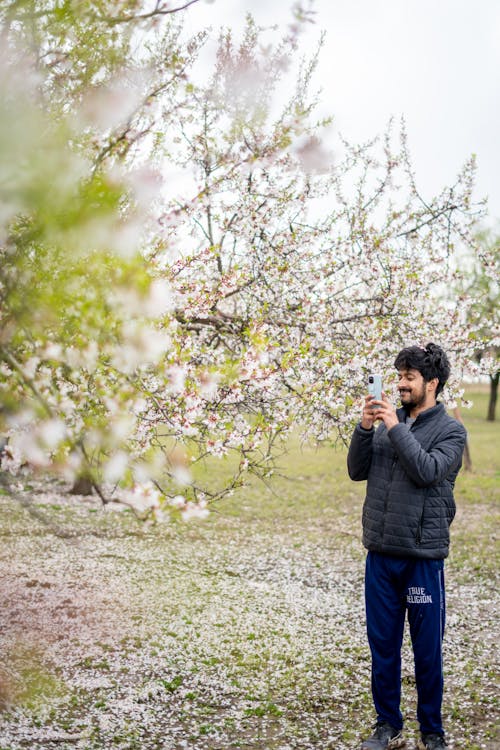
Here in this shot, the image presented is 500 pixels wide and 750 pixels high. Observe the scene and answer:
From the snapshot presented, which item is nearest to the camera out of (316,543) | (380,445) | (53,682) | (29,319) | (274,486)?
(29,319)

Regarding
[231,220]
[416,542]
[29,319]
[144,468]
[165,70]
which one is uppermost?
[165,70]

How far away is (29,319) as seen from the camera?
263cm

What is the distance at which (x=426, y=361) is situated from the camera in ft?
12.6

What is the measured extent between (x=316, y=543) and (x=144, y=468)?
7.91m

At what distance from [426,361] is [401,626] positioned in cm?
146

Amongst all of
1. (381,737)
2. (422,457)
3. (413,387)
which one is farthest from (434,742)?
(413,387)

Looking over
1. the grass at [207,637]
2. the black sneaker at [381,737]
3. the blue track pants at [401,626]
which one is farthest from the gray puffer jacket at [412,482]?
the black sneaker at [381,737]

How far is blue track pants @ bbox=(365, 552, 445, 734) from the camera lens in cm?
372

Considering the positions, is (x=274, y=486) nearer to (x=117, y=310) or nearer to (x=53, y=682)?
(x=53, y=682)

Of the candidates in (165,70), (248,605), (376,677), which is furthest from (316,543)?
(165,70)

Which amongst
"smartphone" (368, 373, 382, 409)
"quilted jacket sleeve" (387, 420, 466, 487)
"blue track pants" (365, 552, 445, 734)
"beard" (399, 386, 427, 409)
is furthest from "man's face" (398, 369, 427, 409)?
"blue track pants" (365, 552, 445, 734)

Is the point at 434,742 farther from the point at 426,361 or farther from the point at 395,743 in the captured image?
the point at 426,361

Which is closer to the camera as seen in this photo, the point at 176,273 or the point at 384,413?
the point at 384,413

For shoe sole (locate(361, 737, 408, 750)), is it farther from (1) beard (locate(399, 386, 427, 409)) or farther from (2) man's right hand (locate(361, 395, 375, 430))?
(1) beard (locate(399, 386, 427, 409))
